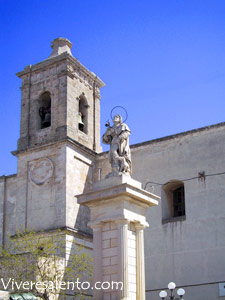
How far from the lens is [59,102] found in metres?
30.7

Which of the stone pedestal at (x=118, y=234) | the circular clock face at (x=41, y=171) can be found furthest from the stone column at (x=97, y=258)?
the circular clock face at (x=41, y=171)

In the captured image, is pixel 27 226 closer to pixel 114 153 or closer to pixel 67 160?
pixel 67 160

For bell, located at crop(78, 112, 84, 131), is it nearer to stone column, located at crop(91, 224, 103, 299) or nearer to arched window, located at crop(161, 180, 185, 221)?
arched window, located at crop(161, 180, 185, 221)

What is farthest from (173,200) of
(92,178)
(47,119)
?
(47,119)

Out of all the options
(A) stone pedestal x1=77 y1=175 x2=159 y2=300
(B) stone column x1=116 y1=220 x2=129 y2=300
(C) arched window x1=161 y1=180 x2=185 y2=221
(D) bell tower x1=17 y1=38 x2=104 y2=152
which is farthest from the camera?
(D) bell tower x1=17 y1=38 x2=104 y2=152

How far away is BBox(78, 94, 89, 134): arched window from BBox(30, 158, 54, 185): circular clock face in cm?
328

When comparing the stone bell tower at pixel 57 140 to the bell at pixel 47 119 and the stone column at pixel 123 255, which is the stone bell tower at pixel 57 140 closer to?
the bell at pixel 47 119

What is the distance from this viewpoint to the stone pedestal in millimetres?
15789

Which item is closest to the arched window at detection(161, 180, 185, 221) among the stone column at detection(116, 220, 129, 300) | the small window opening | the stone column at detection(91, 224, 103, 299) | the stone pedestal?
the small window opening

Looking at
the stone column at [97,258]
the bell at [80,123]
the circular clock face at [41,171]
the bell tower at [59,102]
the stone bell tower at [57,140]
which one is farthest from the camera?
the bell at [80,123]

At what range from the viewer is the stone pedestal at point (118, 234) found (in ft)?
51.8

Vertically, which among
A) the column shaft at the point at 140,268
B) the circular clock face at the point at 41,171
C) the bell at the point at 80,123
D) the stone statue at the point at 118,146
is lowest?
the column shaft at the point at 140,268

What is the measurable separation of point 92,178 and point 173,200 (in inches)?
183

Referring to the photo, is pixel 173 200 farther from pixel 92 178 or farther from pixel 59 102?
pixel 59 102
